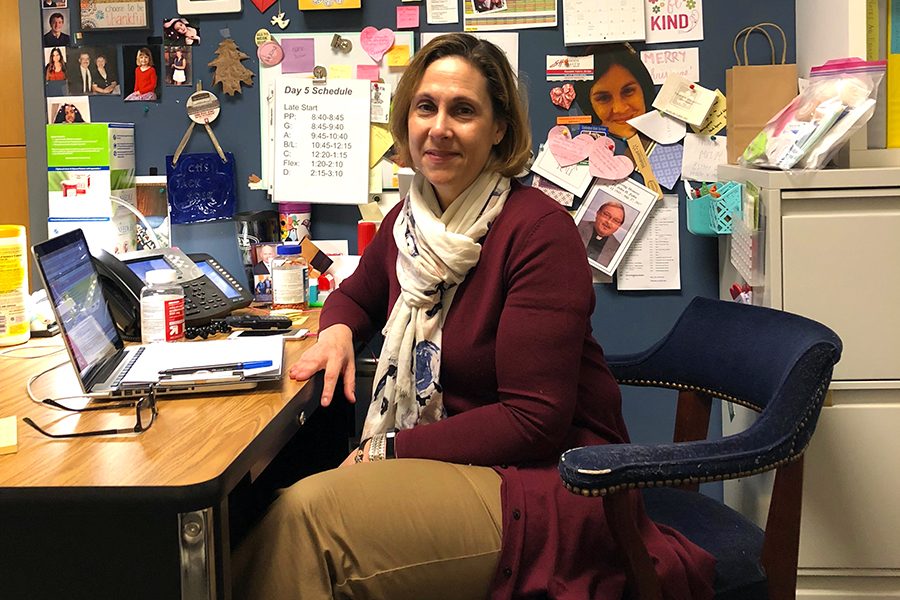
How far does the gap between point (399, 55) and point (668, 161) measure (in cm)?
72

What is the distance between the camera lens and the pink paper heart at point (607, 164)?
243 centimetres

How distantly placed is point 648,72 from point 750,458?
1289mm

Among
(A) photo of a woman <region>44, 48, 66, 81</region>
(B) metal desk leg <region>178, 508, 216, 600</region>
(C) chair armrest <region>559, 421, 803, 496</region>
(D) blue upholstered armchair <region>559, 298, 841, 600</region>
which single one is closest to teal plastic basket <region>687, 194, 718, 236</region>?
(D) blue upholstered armchair <region>559, 298, 841, 600</region>

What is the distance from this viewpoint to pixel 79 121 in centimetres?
258

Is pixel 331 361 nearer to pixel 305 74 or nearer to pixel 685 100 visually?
pixel 305 74

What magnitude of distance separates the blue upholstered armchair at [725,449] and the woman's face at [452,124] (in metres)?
0.51

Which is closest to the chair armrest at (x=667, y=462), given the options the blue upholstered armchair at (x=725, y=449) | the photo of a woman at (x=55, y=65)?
the blue upholstered armchair at (x=725, y=449)

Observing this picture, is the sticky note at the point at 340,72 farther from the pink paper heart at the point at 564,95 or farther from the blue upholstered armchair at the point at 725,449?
the blue upholstered armchair at the point at 725,449

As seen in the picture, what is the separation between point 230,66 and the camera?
2.52 meters

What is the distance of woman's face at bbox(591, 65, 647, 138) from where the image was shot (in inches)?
94.8

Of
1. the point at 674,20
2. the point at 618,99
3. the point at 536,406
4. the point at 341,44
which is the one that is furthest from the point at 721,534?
the point at 341,44

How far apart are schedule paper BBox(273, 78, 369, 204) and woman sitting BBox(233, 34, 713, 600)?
67cm

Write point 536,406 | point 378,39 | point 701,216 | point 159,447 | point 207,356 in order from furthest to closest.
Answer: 1. point 378,39
2. point 701,216
3. point 207,356
4. point 536,406
5. point 159,447

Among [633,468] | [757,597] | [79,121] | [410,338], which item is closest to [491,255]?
[410,338]
